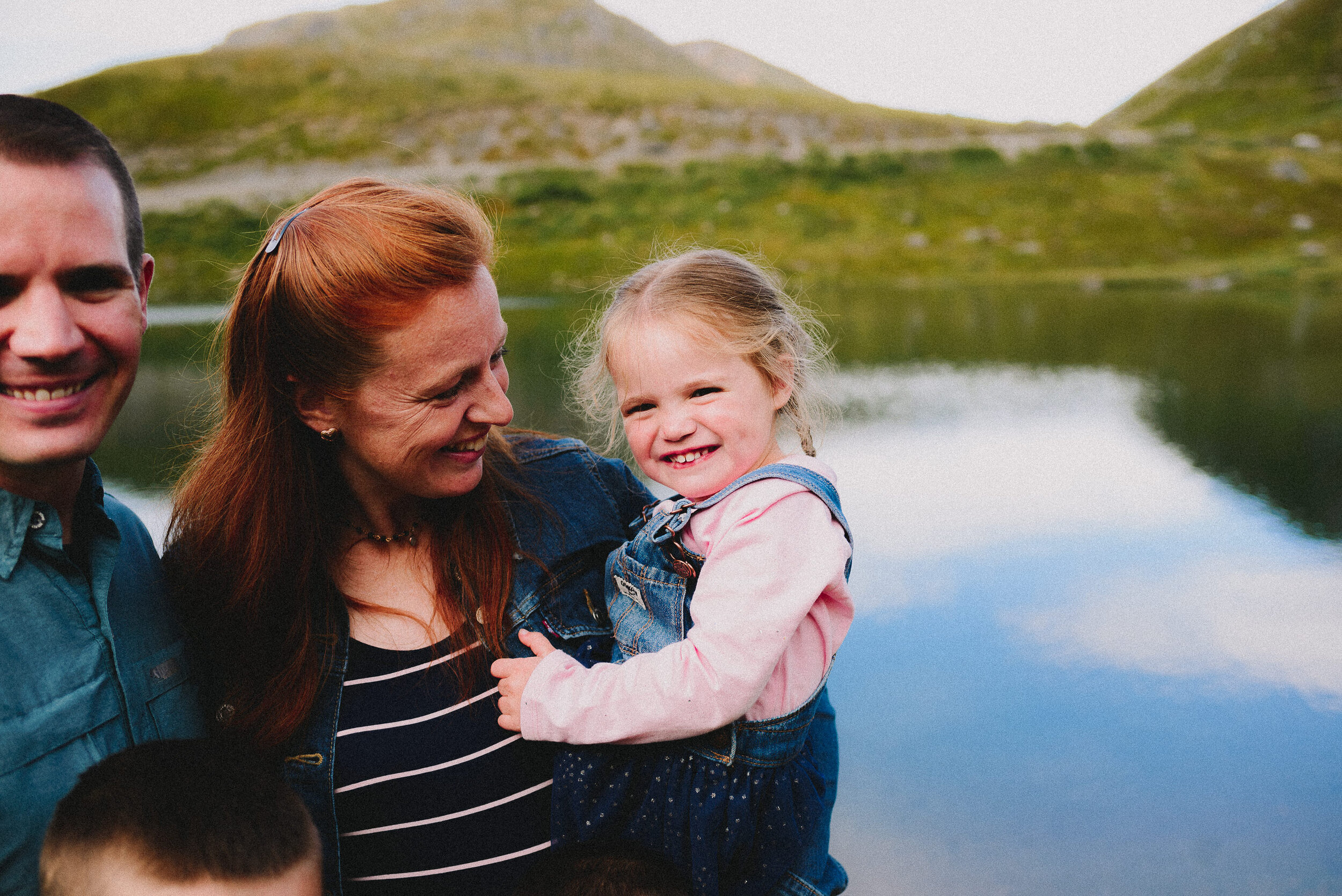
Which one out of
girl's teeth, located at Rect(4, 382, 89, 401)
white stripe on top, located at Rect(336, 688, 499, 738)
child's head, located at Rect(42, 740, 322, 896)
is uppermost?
girl's teeth, located at Rect(4, 382, 89, 401)

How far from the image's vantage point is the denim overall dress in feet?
4.44

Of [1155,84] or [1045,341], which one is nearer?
[1045,341]

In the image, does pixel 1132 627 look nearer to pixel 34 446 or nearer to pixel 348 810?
pixel 348 810

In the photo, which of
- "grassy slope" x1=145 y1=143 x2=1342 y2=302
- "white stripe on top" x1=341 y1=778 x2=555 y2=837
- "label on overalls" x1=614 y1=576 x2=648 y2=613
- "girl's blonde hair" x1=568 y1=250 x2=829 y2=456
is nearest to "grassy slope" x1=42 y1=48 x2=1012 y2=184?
"grassy slope" x1=145 y1=143 x2=1342 y2=302

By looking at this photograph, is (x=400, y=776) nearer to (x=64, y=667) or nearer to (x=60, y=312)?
(x=64, y=667)

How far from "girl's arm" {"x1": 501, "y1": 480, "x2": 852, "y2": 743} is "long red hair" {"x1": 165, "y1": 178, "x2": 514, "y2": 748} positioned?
267 mm

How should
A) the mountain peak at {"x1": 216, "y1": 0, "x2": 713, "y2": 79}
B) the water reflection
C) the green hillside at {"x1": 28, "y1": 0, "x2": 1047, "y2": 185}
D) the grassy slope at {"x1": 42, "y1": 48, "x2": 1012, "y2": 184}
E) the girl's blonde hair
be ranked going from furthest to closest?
the mountain peak at {"x1": 216, "y1": 0, "x2": 713, "y2": 79} < the grassy slope at {"x1": 42, "y1": 48, "x2": 1012, "y2": 184} < the green hillside at {"x1": 28, "y1": 0, "x2": 1047, "y2": 185} < the water reflection < the girl's blonde hair

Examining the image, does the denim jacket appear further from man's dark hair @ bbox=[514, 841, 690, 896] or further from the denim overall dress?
man's dark hair @ bbox=[514, 841, 690, 896]

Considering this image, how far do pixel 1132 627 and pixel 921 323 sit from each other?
691 centimetres

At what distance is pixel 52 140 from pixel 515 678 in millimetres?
961

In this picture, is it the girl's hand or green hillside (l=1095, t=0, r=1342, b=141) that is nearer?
the girl's hand

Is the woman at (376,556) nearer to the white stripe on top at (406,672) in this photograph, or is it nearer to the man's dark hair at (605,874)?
the white stripe on top at (406,672)

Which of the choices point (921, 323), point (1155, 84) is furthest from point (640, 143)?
point (1155, 84)

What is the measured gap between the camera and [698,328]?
1.52 m
